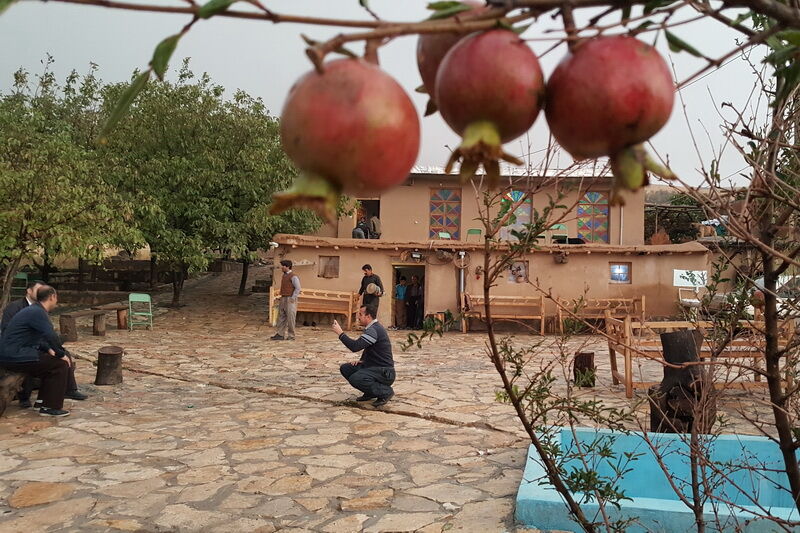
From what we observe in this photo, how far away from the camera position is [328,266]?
16.4 metres

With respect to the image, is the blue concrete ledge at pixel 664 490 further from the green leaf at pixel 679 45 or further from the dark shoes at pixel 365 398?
the dark shoes at pixel 365 398

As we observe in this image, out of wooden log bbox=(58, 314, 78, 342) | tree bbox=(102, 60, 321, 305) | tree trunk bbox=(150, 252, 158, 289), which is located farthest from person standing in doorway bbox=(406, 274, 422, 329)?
tree trunk bbox=(150, 252, 158, 289)

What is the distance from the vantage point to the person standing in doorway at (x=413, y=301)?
17.1 m

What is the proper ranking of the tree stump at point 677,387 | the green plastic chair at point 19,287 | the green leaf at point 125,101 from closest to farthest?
1. the green leaf at point 125,101
2. the tree stump at point 677,387
3. the green plastic chair at point 19,287

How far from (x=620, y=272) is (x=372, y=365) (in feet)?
35.1

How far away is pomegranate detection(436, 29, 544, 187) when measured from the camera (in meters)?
0.57

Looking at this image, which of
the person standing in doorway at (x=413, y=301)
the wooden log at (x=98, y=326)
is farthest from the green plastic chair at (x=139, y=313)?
the person standing in doorway at (x=413, y=301)

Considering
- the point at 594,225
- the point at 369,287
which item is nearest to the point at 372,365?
the point at 369,287

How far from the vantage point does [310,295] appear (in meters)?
16.1

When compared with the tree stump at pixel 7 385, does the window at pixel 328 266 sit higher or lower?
higher

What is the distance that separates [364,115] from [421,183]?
18.6 meters

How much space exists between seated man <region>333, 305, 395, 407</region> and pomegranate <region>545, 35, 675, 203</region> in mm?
6851

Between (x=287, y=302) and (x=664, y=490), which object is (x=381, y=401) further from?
(x=287, y=302)

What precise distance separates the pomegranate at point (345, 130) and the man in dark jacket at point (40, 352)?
7.17 meters
